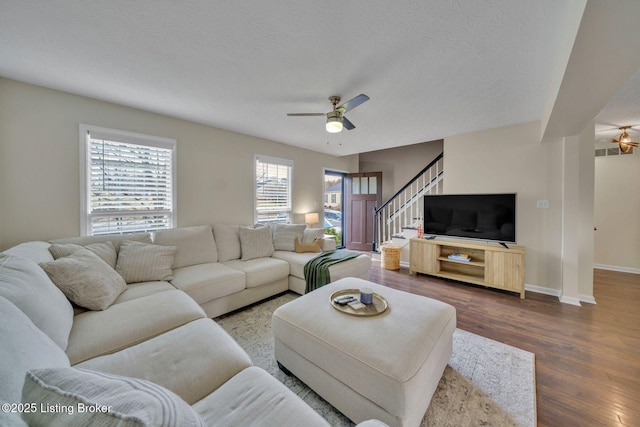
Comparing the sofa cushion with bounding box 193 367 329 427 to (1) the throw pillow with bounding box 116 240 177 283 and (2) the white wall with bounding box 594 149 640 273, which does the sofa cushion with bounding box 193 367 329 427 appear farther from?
(2) the white wall with bounding box 594 149 640 273

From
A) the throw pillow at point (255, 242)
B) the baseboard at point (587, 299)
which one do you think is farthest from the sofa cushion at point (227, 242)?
the baseboard at point (587, 299)

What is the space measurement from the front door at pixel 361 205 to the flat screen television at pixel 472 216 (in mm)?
1870

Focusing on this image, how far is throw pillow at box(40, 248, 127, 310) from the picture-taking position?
1627 millimetres

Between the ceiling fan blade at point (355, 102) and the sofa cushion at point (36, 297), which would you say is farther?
the ceiling fan blade at point (355, 102)

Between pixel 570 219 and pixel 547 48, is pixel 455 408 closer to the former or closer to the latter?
pixel 547 48

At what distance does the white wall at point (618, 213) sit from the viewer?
4098mm

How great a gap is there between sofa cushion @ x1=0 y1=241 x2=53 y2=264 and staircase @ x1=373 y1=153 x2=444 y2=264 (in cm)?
474

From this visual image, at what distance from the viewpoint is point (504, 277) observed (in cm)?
323

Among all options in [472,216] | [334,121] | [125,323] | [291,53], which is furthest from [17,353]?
[472,216]

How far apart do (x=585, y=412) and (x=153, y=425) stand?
2399mm

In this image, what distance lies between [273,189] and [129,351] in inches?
135

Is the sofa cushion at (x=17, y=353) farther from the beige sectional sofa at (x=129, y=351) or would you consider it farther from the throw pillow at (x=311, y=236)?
the throw pillow at (x=311, y=236)

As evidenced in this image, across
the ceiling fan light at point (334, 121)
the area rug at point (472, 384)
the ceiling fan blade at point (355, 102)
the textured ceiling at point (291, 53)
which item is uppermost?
the textured ceiling at point (291, 53)

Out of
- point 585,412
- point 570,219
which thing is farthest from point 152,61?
point 570,219
